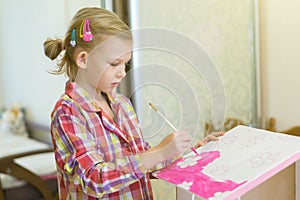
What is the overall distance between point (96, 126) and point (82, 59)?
146 mm

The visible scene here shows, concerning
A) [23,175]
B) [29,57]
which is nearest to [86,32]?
[23,175]

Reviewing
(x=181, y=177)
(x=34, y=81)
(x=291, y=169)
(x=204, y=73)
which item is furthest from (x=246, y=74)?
(x=34, y=81)

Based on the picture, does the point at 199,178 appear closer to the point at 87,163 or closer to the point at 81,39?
the point at 87,163

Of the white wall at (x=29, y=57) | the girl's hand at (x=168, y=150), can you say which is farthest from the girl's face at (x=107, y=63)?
the white wall at (x=29, y=57)

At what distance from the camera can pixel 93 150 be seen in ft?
2.86

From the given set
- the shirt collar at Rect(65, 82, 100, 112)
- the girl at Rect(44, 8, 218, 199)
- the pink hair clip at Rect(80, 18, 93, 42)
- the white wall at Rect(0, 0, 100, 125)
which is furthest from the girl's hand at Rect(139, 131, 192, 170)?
the white wall at Rect(0, 0, 100, 125)

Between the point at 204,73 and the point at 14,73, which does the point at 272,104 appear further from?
the point at 14,73

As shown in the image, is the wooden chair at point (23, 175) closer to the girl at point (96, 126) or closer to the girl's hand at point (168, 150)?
the girl at point (96, 126)

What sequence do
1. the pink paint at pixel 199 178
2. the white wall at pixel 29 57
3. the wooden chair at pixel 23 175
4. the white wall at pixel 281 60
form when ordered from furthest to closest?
1. the white wall at pixel 29 57
2. the wooden chair at pixel 23 175
3. the white wall at pixel 281 60
4. the pink paint at pixel 199 178

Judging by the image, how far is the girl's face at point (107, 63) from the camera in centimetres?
87

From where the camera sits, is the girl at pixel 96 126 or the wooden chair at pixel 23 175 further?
the wooden chair at pixel 23 175

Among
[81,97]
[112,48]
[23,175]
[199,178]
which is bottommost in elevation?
[23,175]

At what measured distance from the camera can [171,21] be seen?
5.52 ft

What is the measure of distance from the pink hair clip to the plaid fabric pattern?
114mm
